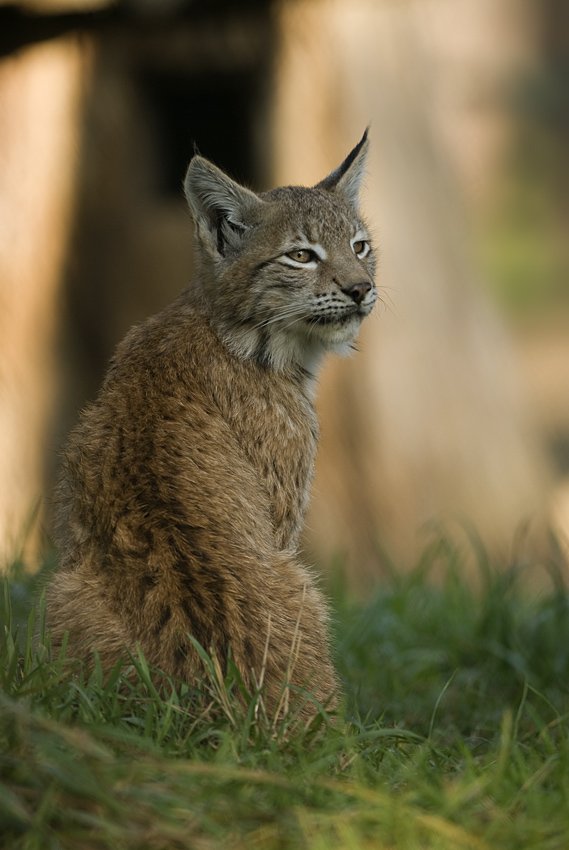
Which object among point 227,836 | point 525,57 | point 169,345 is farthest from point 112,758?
point 525,57

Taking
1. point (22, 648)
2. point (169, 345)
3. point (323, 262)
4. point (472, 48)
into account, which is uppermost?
point (472, 48)

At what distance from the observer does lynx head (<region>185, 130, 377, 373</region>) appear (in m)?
3.77

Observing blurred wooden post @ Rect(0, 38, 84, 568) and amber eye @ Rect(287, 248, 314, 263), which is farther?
blurred wooden post @ Rect(0, 38, 84, 568)

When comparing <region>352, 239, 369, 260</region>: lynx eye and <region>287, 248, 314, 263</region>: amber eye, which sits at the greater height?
<region>352, 239, 369, 260</region>: lynx eye

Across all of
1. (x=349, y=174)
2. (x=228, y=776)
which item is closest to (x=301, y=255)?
(x=349, y=174)

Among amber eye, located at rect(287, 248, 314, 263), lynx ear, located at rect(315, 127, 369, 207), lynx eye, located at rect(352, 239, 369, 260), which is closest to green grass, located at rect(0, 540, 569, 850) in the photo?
amber eye, located at rect(287, 248, 314, 263)

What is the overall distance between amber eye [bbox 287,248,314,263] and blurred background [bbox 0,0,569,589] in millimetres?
2550

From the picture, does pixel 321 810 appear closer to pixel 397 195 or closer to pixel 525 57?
pixel 397 195

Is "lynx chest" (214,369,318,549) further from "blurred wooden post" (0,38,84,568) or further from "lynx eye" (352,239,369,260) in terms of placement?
"blurred wooden post" (0,38,84,568)

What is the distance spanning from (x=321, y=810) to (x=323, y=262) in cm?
228

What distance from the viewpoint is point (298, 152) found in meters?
6.59

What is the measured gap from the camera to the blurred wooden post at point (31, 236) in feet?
20.3

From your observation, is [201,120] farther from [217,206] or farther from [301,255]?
[301,255]

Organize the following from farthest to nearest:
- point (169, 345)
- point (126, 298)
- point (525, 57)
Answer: point (525, 57) → point (126, 298) → point (169, 345)
